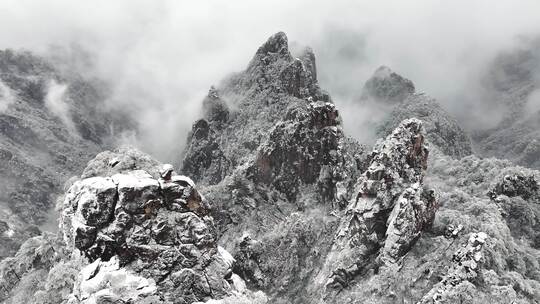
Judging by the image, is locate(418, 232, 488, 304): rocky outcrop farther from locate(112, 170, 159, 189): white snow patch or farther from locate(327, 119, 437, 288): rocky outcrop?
locate(112, 170, 159, 189): white snow patch

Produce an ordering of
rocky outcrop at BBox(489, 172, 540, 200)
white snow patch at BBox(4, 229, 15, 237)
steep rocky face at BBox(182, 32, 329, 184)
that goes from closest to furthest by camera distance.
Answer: rocky outcrop at BBox(489, 172, 540, 200) → steep rocky face at BBox(182, 32, 329, 184) → white snow patch at BBox(4, 229, 15, 237)

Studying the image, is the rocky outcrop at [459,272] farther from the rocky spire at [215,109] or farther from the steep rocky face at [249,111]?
the rocky spire at [215,109]

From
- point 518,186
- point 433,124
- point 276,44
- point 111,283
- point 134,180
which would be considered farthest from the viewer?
point 433,124

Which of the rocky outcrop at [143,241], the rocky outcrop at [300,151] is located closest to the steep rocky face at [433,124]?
the rocky outcrop at [300,151]

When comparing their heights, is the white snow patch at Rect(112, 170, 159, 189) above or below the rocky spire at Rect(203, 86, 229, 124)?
below

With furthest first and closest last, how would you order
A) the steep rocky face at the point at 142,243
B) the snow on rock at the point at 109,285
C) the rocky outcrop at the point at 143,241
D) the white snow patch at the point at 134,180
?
the white snow patch at the point at 134,180, the rocky outcrop at the point at 143,241, the steep rocky face at the point at 142,243, the snow on rock at the point at 109,285

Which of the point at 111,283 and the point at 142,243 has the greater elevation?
the point at 142,243

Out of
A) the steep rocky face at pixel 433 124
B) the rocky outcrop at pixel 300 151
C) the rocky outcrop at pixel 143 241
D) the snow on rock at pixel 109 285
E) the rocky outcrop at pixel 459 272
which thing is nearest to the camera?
the snow on rock at pixel 109 285

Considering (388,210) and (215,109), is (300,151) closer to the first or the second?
(388,210)

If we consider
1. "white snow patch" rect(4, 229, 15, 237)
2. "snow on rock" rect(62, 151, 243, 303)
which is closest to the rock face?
"snow on rock" rect(62, 151, 243, 303)

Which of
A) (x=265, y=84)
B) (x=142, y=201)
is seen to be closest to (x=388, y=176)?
(x=142, y=201)

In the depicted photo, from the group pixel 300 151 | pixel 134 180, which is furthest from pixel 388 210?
pixel 134 180

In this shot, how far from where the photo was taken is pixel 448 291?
2229 inches

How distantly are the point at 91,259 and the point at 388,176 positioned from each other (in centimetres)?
4200
